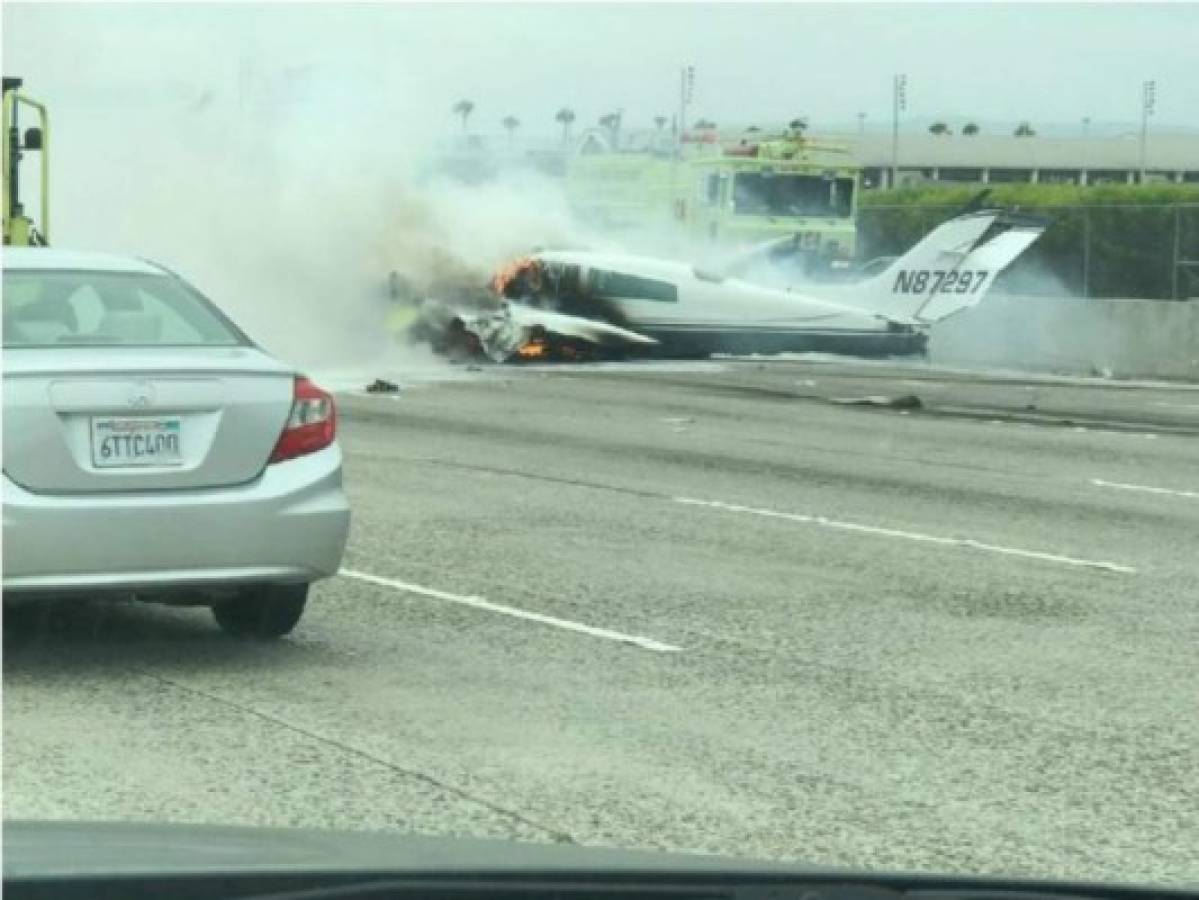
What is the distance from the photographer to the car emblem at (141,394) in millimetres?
8398

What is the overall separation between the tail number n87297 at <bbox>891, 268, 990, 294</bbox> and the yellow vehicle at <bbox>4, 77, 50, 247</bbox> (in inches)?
511

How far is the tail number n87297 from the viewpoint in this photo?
31922 millimetres

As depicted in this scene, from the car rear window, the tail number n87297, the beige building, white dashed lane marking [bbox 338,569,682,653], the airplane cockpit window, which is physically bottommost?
white dashed lane marking [bbox 338,569,682,653]

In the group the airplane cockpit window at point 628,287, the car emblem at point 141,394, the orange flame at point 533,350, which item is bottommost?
the orange flame at point 533,350

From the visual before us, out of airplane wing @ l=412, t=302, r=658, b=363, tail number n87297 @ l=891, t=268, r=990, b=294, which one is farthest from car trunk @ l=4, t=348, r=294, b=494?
tail number n87297 @ l=891, t=268, r=990, b=294

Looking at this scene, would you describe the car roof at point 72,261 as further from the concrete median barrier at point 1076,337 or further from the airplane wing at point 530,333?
the concrete median barrier at point 1076,337

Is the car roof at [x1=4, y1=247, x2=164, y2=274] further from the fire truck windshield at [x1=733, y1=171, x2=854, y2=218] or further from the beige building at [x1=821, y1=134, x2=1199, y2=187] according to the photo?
the beige building at [x1=821, y1=134, x2=1199, y2=187]

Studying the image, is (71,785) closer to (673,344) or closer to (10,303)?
(10,303)

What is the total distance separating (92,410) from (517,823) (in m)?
2.56

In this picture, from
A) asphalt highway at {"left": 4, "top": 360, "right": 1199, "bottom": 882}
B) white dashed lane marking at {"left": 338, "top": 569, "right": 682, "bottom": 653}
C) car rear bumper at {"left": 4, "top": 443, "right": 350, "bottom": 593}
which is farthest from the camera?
white dashed lane marking at {"left": 338, "top": 569, "right": 682, "bottom": 653}

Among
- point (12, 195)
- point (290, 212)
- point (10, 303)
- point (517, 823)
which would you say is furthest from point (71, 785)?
point (290, 212)

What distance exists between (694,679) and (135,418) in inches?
83.3

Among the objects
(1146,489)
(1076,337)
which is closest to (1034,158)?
(1076,337)

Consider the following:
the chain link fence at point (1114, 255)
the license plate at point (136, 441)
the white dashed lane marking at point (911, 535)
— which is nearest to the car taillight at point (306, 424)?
the license plate at point (136, 441)
